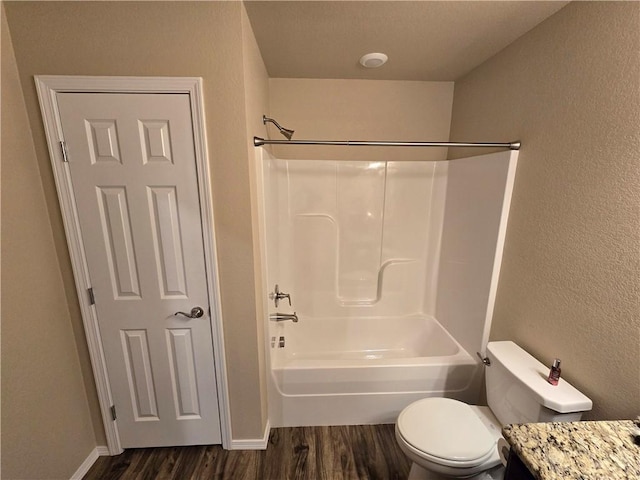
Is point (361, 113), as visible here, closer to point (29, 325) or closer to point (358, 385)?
point (358, 385)

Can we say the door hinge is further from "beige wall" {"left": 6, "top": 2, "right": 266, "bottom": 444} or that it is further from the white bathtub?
the white bathtub

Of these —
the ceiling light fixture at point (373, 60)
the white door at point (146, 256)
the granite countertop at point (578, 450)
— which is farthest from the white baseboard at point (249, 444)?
the ceiling light fixture at point (373, 60)

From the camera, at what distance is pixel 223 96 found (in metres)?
1.29

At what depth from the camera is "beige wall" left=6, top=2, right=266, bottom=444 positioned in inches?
47.0

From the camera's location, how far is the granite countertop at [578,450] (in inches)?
28.5

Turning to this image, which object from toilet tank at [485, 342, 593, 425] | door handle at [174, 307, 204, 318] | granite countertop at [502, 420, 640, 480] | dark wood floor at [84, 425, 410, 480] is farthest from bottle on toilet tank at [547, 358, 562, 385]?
door handle at [174, 307, 204, 318]

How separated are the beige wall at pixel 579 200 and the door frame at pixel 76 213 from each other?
1609 millimetres

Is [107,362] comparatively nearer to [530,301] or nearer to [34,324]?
[34,324]

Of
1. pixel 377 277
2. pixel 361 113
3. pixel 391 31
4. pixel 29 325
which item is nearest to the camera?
pixel 29 325

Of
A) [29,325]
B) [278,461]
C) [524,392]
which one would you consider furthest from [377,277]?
[29,325]

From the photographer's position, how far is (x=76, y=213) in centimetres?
138

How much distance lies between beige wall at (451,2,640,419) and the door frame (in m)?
1.61

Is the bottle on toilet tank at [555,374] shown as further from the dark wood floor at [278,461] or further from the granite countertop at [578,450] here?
the dark wood floor at [278,461]

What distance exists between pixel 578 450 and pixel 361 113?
2.23 m
